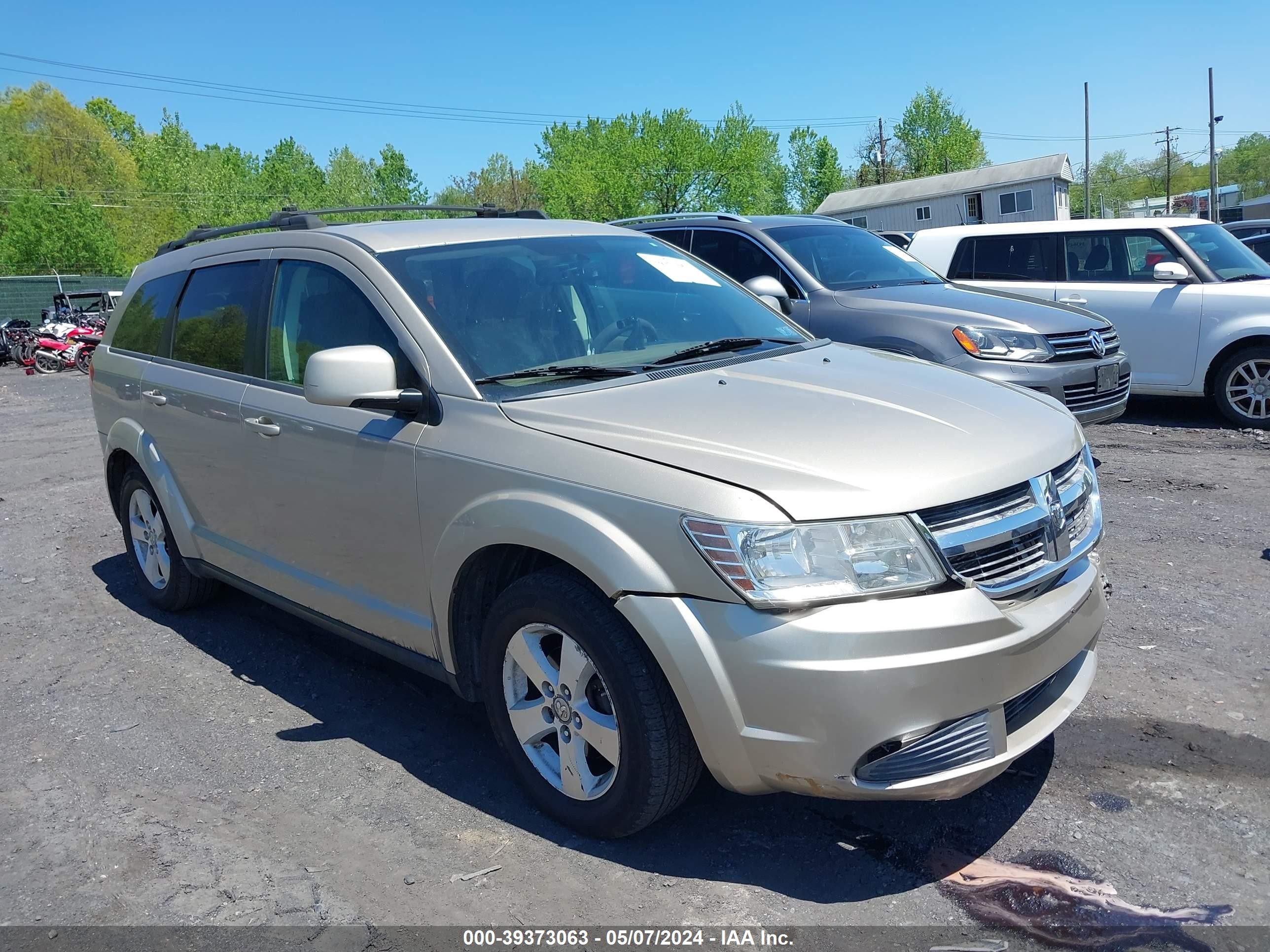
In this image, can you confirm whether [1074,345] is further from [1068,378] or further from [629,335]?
[629,335]

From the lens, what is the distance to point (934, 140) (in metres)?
89.7

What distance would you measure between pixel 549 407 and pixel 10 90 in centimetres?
9775

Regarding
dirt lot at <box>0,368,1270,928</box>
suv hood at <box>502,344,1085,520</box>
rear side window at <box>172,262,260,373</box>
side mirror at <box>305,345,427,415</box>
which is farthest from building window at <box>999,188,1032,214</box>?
side mirror at <box>305,345,427,415</box>

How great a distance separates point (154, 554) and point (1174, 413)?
9210 millimetres

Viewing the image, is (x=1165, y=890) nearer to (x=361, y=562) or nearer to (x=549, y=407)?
(x=549, y=407)

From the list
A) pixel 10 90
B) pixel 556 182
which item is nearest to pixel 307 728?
pixel 556 182

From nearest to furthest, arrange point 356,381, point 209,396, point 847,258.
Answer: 1. point 356,381
2. point 209,396
3. point 847,258

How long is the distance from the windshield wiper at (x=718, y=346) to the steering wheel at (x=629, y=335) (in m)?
0.14

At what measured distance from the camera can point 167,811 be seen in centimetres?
363

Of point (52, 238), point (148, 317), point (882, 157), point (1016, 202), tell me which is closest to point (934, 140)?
point (882, 157)

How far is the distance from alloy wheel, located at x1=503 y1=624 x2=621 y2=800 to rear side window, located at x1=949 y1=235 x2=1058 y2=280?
28.3 feet

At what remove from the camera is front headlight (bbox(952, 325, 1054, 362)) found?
24.4 ft

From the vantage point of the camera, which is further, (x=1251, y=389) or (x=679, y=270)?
(x=1251, y=389)

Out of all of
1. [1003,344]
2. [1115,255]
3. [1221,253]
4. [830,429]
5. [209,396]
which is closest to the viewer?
[830,429]
